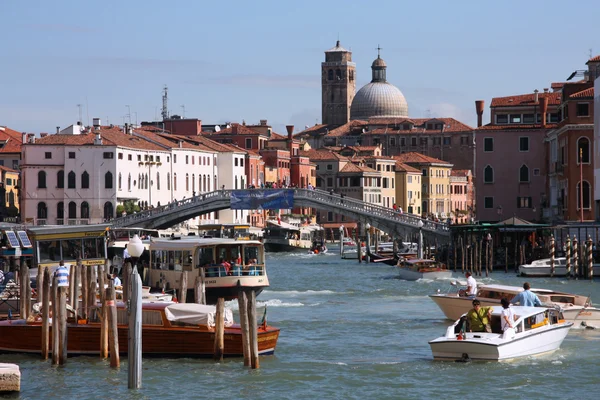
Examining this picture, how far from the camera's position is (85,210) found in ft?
215

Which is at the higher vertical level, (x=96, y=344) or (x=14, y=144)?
(x=14, y=144)

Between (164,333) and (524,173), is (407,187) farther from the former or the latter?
(164,333)

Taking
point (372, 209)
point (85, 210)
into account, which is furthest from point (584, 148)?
point (85, 210)

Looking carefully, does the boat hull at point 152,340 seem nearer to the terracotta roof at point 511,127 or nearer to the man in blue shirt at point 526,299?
the man in blue shirt at point 526,299

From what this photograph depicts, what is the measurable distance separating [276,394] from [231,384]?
0.65 meters

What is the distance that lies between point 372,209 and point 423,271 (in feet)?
50.4

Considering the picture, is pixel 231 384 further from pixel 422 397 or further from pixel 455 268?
pixel 455 268

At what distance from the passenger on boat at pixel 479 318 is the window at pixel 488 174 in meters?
37.1

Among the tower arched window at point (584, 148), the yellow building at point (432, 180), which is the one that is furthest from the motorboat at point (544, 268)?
the yellow building at point (432, 180)

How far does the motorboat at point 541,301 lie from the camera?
2389 cm

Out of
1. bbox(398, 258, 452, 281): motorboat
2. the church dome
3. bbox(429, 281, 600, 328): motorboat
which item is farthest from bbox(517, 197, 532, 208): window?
the church dome

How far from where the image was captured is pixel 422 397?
17875 mm

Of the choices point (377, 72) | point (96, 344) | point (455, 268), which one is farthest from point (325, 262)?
point (377, 72)

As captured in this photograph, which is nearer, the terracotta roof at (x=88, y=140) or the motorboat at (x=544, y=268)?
the motorboat at (x=544, y=268)
